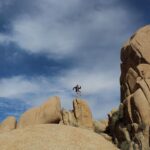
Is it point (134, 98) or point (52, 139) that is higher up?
point (134, 98)

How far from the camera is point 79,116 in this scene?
181ft

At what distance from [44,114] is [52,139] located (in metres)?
11.9

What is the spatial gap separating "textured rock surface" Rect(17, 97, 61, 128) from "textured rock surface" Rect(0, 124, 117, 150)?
7.72 meters

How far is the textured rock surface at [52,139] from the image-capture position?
38719mm

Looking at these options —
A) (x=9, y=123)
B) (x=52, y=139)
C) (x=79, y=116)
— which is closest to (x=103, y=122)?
(x=79, y=116)

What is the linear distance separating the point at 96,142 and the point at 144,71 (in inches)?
417

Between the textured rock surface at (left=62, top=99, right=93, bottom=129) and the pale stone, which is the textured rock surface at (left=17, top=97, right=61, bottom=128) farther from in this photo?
the pale stone

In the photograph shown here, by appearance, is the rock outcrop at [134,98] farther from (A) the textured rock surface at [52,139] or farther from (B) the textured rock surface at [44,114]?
(B) the textured rock surface at [44,114]

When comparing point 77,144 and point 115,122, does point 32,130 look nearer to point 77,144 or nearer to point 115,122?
point 77,144

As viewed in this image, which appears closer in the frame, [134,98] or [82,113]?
[134,98]

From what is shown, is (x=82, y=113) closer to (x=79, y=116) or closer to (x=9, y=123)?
(x=79, y=116)

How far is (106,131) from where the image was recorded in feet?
172

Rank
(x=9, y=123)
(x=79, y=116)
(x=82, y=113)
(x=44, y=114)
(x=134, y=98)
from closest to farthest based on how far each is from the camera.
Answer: (x=134, y=98)
(x=44, y=114)
(x=9, y=123)
(x=79, y=116)
(x=82, y=113)

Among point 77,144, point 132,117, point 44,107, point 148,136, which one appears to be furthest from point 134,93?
point 44,107
